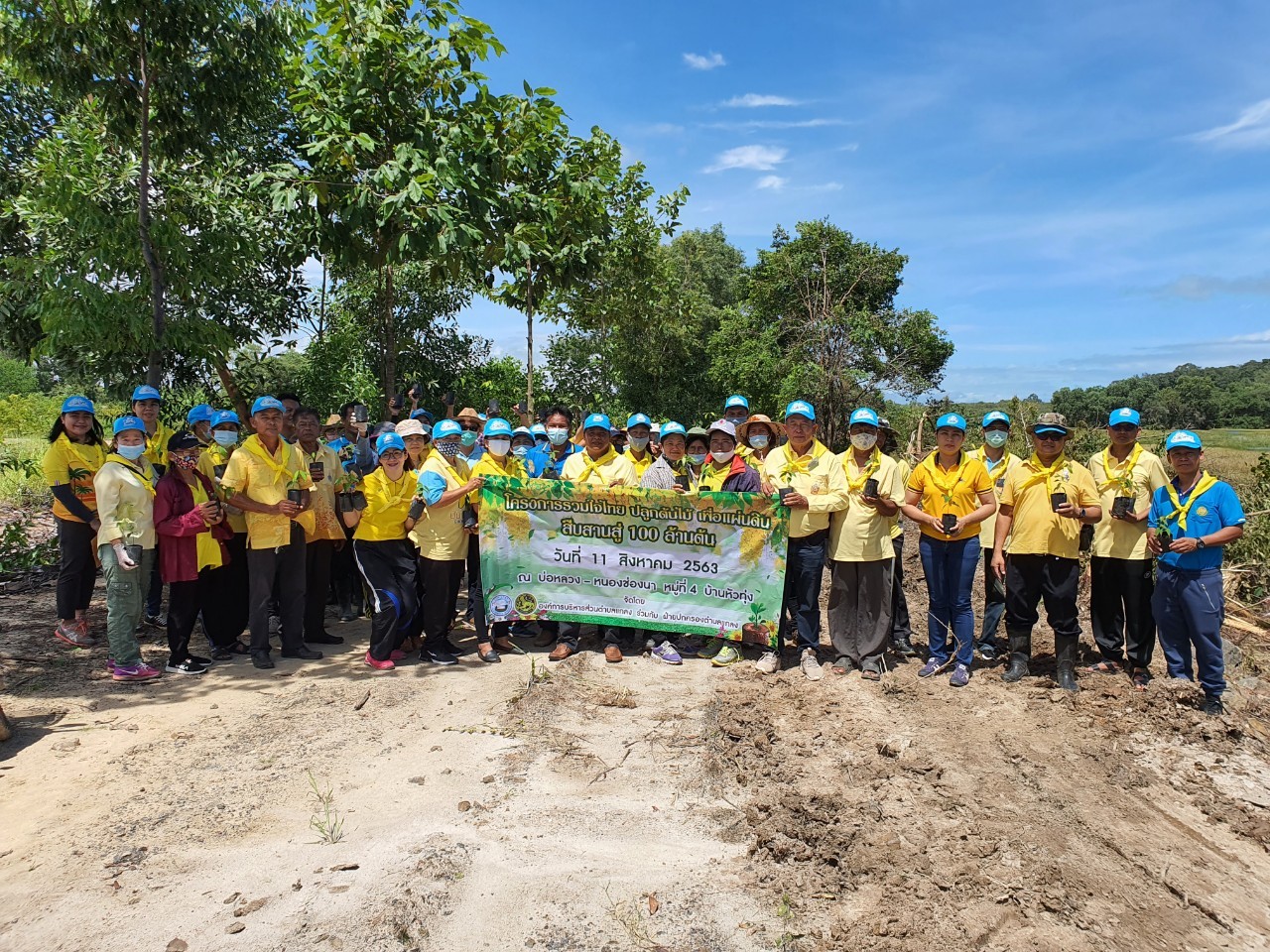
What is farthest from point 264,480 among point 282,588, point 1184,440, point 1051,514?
point 1184,440

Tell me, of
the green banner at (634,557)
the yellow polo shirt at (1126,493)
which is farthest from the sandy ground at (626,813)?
the yellow polo shirt at (1126,493)

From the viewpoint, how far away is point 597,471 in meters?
6.48

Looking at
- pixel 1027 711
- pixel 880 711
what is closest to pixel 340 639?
pixel 880 711

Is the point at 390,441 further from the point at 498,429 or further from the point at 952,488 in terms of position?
the point at 952,488

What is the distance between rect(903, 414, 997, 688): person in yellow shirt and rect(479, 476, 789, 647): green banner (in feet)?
3.49

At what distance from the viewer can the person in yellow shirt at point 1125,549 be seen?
565 centimetres

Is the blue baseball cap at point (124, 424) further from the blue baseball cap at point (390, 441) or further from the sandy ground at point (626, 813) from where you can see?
the sandy ground at point (626, 813)

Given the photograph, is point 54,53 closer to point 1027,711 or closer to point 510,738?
Result: point 510,738

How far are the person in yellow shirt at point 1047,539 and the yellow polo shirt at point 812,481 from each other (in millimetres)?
1272

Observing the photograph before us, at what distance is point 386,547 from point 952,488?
4.29 meters

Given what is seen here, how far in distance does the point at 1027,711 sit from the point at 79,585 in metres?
7.48

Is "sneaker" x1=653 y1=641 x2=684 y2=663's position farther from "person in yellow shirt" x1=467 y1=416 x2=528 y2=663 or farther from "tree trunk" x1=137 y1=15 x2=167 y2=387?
"tree trunk" x1=137 y1=15 x2=167 y2=387

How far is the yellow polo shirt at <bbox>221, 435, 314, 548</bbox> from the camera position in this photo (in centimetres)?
589

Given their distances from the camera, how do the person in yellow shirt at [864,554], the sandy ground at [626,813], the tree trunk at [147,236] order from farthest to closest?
1. the tree trunk at [147,236]
2. the person in yellow shirt at [864,554]
3. the sandy ground at [626,813]
